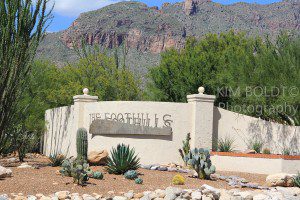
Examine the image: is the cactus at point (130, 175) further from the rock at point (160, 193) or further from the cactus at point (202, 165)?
the cactus at point (202, 165)

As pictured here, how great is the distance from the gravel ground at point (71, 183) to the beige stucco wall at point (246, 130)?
13.5 feet

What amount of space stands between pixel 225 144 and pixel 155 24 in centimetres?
7823

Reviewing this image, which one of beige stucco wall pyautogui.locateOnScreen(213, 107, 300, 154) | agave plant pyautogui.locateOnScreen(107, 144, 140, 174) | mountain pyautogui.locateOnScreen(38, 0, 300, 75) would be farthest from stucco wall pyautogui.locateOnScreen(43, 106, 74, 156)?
mountain pyautogui.locateOnScreen(38, 0, 300, 75)

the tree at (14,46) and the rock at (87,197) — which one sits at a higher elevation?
the tree at (14,46)

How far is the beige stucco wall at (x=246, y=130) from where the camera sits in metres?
19.9

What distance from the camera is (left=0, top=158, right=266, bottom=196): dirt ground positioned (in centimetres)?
1247

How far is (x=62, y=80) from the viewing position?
117 feet

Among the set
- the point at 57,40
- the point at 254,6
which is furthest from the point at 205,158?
the point at 254,6

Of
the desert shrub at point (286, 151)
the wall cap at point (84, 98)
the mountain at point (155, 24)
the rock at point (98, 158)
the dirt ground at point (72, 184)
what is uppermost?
the mountain at point (155, 24)

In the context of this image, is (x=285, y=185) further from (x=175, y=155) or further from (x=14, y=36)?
(x=14, y=36)

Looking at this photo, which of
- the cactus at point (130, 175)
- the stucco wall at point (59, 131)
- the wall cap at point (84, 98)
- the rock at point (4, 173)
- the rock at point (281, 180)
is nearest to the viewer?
the rock at point (4, 173)

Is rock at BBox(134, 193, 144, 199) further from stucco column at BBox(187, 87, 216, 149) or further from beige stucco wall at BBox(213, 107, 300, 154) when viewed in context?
beige stucco wall at BBox(213, 107, 300, 154)

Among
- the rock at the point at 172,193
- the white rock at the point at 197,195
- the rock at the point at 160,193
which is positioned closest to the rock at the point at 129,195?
the rock at the point at 160,193

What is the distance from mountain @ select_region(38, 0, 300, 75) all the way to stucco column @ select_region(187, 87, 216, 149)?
62.1m
